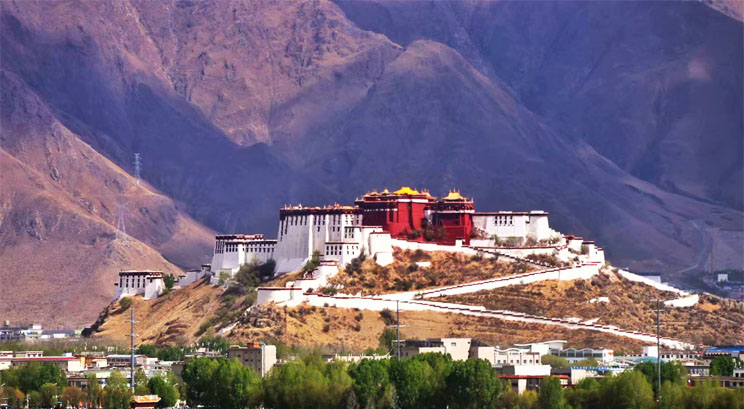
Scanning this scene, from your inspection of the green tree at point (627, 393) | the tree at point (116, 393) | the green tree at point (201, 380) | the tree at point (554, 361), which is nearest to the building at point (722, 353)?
the tree at point (554, 361)

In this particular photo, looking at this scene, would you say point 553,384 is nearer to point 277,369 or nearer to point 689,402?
point 689,402

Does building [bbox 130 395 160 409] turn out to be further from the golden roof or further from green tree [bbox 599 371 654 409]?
green tree [bbox 599 371 654 409]

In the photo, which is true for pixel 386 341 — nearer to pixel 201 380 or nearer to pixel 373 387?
pixel 201 380

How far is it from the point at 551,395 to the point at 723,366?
26.9 meters

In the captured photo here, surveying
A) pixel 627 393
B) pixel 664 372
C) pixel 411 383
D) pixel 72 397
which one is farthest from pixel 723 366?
pixel 72 397

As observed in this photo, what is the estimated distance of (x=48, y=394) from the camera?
6580 inches

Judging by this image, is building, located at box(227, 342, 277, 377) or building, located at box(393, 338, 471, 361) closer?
building, located at box(227, 342, 277, 377)

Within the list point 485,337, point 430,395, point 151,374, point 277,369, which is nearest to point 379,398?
point 430,395

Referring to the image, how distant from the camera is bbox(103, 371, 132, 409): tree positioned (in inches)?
6403

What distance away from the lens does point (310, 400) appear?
157 m

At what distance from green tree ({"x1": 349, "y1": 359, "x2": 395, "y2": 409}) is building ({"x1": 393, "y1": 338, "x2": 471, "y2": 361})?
2132cm

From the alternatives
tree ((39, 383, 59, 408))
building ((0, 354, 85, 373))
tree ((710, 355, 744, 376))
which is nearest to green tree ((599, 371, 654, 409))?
tree ((710, 355, 744, 376))

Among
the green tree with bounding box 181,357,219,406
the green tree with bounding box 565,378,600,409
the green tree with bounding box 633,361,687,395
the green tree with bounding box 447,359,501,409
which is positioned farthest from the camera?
the green tree with bounding box 181,357,219,406

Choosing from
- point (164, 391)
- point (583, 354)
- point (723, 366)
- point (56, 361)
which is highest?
point (583, 354)
